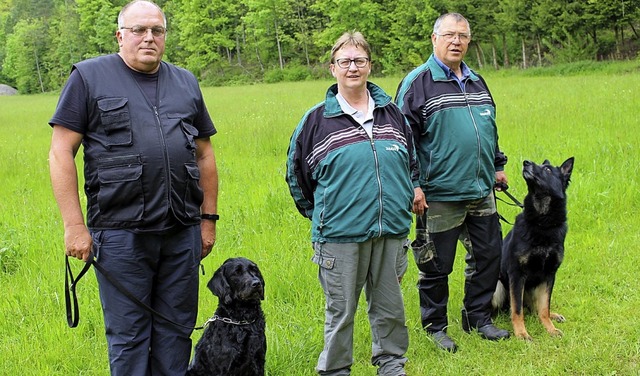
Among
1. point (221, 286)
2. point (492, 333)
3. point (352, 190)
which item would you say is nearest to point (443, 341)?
point (492, 333)

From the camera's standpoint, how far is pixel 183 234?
327 centimetres

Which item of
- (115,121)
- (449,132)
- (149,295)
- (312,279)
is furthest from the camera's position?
(312,279)

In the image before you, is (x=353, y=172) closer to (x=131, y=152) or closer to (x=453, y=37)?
(x=131, y=152)

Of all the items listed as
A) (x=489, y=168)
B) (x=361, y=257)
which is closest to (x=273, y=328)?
(x=361, y=257)

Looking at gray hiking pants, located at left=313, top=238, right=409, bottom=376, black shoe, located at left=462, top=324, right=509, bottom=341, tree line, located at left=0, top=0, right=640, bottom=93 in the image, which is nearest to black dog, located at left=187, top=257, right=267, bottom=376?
gray hiking pants, located at left=313, top=238, right=409, bottom=376

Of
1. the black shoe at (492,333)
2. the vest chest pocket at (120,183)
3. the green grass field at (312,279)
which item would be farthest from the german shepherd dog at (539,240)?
the vest chest pocket at (120,183)

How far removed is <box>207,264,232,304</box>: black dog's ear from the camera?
3471 millimetres

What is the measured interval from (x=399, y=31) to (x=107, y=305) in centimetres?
4554

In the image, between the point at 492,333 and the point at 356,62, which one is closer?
the point at 356,62

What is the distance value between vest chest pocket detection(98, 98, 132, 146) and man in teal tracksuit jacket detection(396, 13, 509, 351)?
206 cm

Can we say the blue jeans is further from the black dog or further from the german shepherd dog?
the german shepherd dog

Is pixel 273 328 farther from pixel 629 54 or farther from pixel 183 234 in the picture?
pixel 629 54

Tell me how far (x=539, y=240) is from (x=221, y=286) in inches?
99.8

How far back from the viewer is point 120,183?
2930 millimetres
